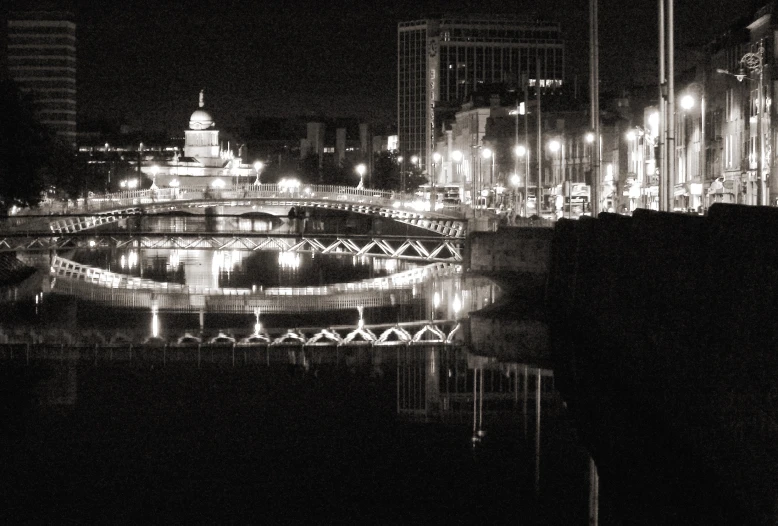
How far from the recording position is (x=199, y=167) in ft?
616

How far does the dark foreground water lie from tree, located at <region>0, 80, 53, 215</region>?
50715mm

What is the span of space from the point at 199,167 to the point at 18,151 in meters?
108

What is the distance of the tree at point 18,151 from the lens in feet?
261

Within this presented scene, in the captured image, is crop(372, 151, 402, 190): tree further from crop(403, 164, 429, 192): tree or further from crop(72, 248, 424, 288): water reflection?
crop(72, 248, 424, 288): water reflection

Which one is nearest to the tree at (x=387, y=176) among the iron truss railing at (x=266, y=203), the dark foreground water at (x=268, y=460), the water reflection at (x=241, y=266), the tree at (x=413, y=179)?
the tree at (x=413, y=179)

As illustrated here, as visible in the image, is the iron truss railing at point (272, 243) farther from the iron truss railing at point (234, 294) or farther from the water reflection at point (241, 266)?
the iron truss railing at point (234, 294)

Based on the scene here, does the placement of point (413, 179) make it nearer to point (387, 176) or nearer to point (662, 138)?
point (387, 176)

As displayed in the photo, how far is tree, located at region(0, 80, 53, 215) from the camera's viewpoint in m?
79.4

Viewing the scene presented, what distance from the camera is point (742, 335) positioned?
61.1ft

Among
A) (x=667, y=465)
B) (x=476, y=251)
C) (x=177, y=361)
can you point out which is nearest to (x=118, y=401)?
(x=177, y=361)

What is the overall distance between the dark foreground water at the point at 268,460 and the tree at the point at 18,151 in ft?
166

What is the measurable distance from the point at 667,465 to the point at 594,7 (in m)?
30.3

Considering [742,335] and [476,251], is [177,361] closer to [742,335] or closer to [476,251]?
[742,335]

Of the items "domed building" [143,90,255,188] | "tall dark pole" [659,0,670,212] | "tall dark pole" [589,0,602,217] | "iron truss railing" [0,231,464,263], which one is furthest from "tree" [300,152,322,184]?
"tall dark pole" [659,0,670,212]
